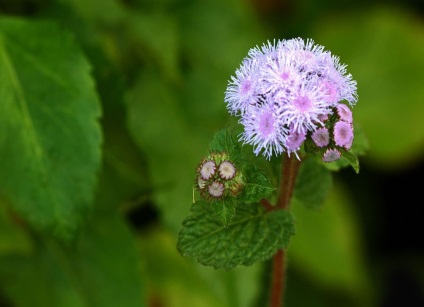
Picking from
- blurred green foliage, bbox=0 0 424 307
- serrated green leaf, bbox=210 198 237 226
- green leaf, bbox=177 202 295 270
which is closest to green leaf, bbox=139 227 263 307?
blurred green foliage, bbox=0 0 424 307

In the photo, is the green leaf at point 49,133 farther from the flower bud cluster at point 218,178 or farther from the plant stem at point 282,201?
the flower bud cluster at point 218,178

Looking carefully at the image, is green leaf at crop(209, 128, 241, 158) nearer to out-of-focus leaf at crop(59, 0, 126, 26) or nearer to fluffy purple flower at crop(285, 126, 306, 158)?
fluffy purple flower at crop(285, 126, 306, 158)

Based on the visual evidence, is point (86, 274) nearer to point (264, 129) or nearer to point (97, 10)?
point (97, 10)

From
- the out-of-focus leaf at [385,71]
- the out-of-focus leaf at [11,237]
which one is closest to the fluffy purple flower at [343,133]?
the out-of-focus leaf at [11,237]

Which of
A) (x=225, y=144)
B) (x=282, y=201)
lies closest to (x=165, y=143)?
(x=282, y=201)

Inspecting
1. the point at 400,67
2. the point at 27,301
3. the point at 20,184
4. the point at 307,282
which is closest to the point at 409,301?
the point at 307,282

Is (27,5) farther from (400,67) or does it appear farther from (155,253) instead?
(400,67)
